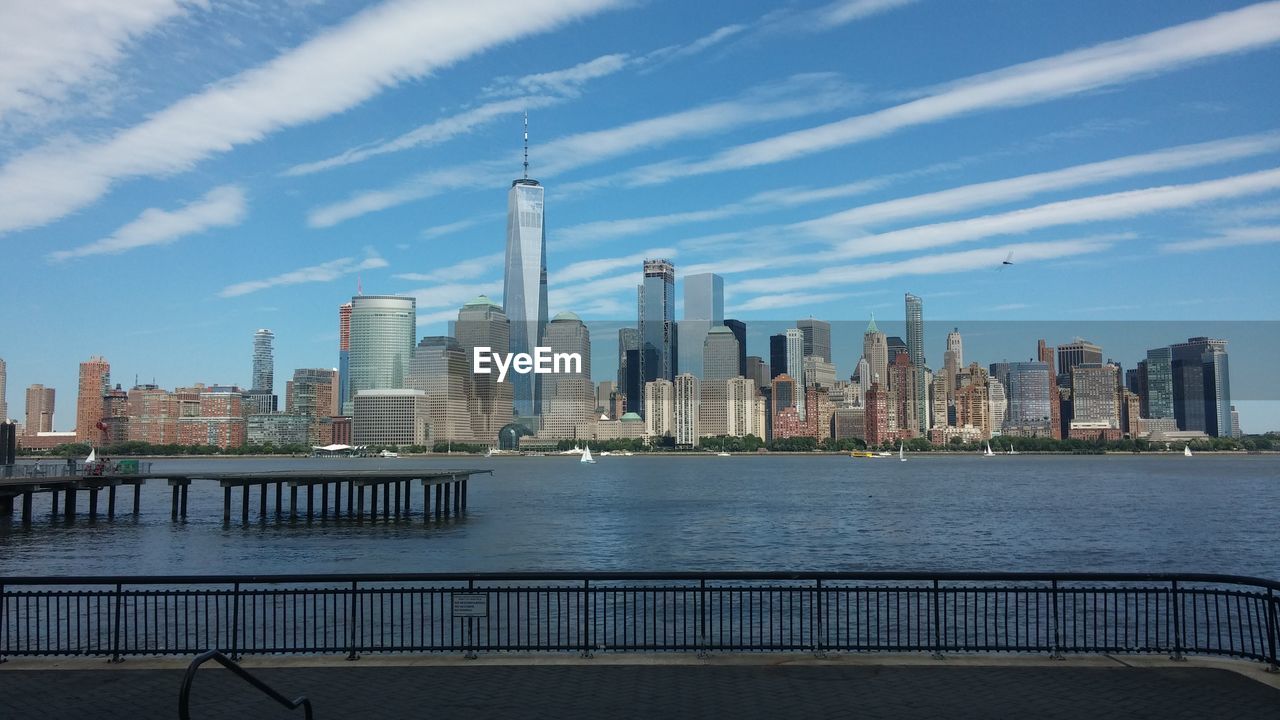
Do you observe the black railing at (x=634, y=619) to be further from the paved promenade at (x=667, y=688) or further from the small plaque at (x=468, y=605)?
the paved promenade at (x=667, y=688)

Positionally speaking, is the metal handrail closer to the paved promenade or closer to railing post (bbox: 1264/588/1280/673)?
the paved promenade

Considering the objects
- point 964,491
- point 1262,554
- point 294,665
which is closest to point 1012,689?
point 294,665

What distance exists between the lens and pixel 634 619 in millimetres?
15188

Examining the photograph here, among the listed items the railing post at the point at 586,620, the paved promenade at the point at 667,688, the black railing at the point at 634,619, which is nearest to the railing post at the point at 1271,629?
the black railing at the point at 634,619

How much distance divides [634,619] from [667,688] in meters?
1.48

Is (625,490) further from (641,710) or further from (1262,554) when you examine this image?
(641,710)

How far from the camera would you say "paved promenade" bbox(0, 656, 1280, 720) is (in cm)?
1300

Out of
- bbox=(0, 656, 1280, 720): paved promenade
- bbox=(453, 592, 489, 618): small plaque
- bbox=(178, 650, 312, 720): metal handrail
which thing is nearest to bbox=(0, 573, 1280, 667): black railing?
bbox=(453, 592, 489, 618): small plaque

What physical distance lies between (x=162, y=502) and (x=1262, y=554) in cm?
10085

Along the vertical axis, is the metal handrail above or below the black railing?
above

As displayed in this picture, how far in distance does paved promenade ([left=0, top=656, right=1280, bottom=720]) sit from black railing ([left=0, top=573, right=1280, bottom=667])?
1.76ft

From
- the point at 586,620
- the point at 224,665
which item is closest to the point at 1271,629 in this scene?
the point at 586,620

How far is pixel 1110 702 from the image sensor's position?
43.8 feet

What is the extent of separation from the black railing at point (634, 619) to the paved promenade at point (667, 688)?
1.76 feet
